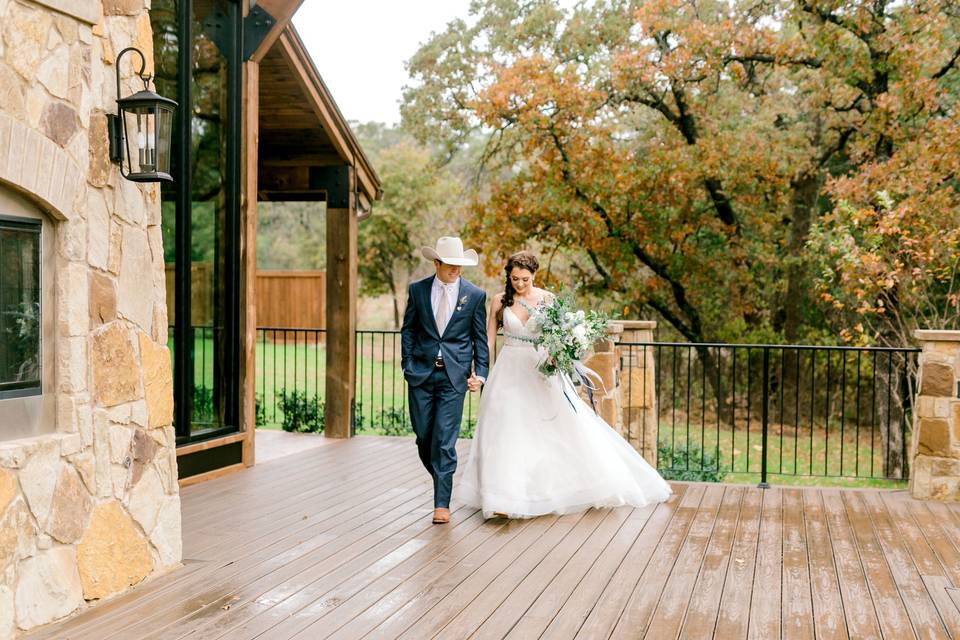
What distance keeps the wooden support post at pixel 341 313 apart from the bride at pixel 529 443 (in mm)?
3579

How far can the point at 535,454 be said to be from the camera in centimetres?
649

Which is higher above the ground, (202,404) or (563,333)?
(563,333)

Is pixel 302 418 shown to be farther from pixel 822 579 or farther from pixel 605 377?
pixel 822 579

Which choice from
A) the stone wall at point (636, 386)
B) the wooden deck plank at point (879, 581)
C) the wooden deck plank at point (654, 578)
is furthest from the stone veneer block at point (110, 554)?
the stone wall at point (636, 386)

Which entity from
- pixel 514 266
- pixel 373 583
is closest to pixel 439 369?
pixel 514 266

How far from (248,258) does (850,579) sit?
17.6 ft

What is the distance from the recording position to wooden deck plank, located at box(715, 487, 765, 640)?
4230 millimetres

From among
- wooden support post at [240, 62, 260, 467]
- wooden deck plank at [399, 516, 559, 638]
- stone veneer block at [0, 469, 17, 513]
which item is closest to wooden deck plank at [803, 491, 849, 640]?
wooden deck plank at [399, 516, 559, 638]

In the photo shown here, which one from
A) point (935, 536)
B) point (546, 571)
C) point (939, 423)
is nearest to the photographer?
point (546, 571)

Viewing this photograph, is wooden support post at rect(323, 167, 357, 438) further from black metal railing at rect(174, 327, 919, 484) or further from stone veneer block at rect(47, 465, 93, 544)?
stone veneer block at rect(47, 465, 93, 544)

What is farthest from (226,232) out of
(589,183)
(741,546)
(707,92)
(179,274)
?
(707,92)

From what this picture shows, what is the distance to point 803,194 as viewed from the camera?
580 inches

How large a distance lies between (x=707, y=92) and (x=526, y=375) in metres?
8.61

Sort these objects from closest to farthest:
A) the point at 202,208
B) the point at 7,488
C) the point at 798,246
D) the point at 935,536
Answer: the point at 7,488
the point at 935,536
the point at 202,208
the point at 798,246
